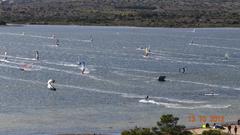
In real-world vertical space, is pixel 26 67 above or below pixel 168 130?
above

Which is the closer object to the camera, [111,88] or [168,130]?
[168,130]

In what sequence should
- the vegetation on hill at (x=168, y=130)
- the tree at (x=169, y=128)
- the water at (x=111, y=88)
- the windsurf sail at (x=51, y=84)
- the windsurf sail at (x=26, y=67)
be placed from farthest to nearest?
the windsurf sail at (x=26, y=67) < the windsurf sail at (x=51, y=84) < the water at (x=111, y=88) < the tree at (x=169, y=128) < the vegetation on hill at (x=168, y=130)

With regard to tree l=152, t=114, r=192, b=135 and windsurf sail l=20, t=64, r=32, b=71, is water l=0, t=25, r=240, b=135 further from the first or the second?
tree l=152, t=114, r=192, b=135

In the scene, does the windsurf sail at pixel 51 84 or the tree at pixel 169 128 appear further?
the windsurf sail at pixel 51 84

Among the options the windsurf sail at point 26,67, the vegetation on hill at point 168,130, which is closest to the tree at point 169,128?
the vegetation on hill at point 168,130

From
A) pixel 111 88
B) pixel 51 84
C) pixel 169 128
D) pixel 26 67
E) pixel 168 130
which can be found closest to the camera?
pixel 168 130

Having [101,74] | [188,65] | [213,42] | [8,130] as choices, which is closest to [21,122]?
[8,130]

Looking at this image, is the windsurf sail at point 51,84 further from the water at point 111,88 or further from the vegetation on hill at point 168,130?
the vegetation on hill at point 168,130

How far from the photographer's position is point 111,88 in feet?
299

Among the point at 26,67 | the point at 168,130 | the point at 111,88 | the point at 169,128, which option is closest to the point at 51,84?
the point at 111,88

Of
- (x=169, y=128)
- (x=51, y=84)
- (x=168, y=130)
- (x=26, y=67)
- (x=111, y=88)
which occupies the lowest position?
(x=168, y=130)

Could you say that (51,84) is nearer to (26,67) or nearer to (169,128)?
(26,67)

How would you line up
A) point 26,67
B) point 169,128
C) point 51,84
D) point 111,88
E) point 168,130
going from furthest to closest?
point 26,67 → point 51,84 → point 111,88 → point 169,128 → point 168,130

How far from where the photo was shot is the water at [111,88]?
70.9 m
